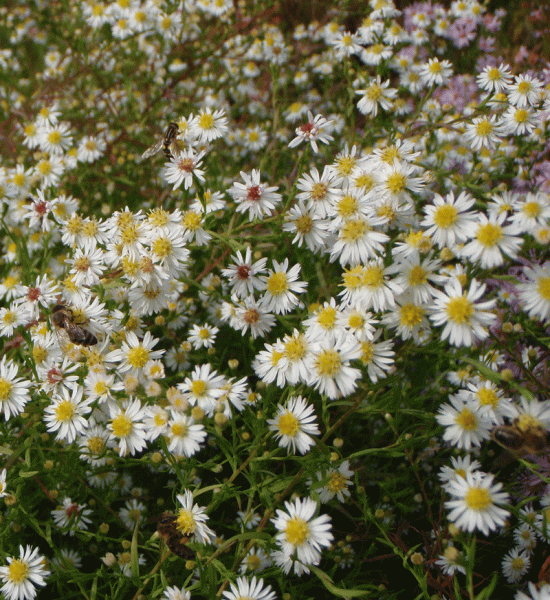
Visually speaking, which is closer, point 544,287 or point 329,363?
point 544,287

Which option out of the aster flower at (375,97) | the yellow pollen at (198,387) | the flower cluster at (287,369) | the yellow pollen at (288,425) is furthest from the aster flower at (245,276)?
the aster flower at (375,97)

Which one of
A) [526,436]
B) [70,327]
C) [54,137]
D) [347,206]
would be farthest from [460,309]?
[54,137]

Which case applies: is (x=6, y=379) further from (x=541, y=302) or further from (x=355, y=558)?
(x=541, y=302)

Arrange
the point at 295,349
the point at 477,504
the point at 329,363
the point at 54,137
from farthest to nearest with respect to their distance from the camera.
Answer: the point at 54,137
the point at 295,349
the point at 329,363
the point at 477,504

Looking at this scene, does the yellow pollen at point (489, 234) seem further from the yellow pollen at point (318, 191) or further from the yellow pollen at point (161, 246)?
the yellow pollen at point (161, 246)

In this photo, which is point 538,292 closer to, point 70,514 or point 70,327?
point 70,327
